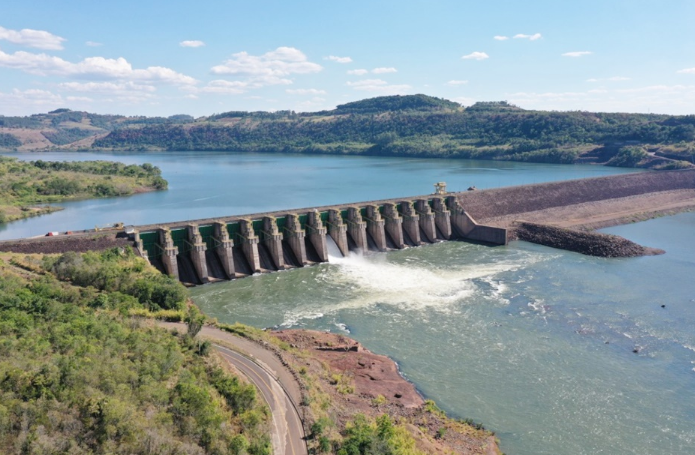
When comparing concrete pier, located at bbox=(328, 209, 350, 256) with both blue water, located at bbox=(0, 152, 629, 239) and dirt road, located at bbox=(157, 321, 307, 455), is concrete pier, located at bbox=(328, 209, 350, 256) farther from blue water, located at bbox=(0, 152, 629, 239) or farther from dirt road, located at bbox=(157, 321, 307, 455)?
blue water, located at bbox=(0, 152, 629, 239)


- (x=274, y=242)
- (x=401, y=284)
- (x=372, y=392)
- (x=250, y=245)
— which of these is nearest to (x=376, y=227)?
(x=274, y=242)

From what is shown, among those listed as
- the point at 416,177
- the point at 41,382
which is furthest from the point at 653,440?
the point at 416,177

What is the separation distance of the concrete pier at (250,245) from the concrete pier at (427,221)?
67.1 ft

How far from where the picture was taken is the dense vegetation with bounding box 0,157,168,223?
82.1 m

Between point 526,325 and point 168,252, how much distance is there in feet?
84.0

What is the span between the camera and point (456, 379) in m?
27.6

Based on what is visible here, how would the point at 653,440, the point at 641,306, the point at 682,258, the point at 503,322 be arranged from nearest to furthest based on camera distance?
the point at 653,440
the point at 503,322
the point at 641,306
the point at 682,258

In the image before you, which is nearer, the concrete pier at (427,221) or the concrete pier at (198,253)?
the concrete pier at (198,253)

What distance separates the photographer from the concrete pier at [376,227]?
53.9 metres

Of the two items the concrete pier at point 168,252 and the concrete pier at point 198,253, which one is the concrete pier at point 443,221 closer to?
the concrete pier at point 198,253

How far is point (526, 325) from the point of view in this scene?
113 ft

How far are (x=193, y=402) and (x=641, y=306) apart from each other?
3232cm

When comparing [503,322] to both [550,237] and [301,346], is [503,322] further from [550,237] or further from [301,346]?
[550,237]

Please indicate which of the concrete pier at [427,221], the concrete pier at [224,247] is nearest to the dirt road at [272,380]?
the concrete pier at [224,247]
